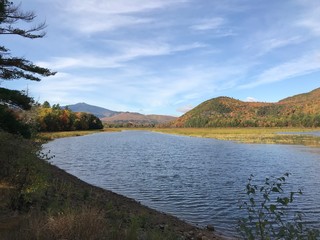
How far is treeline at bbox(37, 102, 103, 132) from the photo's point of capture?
13038 cm

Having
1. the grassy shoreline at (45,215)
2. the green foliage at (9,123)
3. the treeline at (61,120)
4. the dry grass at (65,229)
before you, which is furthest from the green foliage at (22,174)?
the treeline at (61,120)

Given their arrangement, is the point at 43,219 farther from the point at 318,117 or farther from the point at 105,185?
the point at 318,117

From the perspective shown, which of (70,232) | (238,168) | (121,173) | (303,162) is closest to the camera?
(70,232)

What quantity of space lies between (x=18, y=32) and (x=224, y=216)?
1804cm

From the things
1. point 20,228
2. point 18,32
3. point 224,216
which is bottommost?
point 224,216

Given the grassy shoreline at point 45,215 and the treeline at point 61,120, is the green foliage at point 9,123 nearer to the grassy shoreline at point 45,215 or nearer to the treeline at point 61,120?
the grassy shoreline at point 45,215

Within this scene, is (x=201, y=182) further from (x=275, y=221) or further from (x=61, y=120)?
(x=61, y=120)

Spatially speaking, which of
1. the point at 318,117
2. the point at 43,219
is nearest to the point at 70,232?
the point at 43,219

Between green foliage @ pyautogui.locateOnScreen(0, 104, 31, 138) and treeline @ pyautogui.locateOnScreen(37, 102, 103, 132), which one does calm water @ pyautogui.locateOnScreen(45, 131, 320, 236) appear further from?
treeline @ pyautogui.locateOnScreen(37, 102, 103, 132)

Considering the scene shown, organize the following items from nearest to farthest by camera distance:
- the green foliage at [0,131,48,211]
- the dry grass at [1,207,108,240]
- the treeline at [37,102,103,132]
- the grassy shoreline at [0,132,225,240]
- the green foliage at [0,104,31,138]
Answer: the dry grass at [1,207,108,240] → the grassy shoreline at [0,132,225,240] → the green foliage at [0,131,48,211] → the green foliage at [0,104,31,138] → the treeline at [37,102,103,132]

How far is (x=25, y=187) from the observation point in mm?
11633

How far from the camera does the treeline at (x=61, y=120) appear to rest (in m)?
130

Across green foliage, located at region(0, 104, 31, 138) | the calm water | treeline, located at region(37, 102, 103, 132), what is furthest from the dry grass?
treeline, located at region(37, 102, 103, 132)

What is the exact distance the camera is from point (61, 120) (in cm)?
15000
